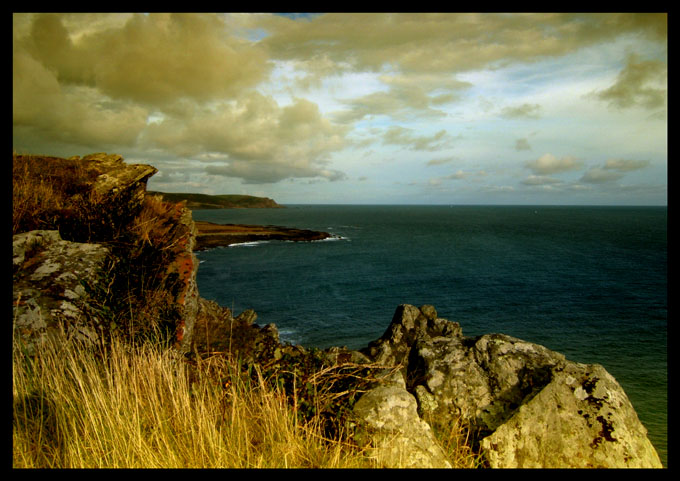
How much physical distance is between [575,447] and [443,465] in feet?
5.60

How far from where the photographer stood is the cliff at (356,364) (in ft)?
13.6

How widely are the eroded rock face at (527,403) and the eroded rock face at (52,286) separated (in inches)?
203

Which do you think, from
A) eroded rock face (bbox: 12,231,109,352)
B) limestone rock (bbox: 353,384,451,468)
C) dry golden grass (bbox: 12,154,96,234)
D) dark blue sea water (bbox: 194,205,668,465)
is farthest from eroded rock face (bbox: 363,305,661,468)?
dark blue sea water (bbox: 194,205,668,465)

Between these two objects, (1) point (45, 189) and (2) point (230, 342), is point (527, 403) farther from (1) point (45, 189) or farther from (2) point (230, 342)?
(1) point (45, 189)

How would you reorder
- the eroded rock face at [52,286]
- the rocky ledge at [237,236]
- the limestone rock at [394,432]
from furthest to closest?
the rocky ledge at [237,236]
the eroded rock face at [52,286]
the limestone rock at [394,432]

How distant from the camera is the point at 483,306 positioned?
34.1 m

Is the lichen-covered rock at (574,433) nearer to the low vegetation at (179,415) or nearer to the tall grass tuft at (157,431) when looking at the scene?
the low vegetation at (179,415)

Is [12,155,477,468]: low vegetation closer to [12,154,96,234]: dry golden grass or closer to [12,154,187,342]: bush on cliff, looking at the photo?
[12,154,187,342]: bush on cliff

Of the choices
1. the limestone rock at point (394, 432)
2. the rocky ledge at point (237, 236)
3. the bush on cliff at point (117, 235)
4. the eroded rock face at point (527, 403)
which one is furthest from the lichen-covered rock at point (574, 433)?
the rocky ledge at point (237, 236)

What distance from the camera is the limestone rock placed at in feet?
12.0

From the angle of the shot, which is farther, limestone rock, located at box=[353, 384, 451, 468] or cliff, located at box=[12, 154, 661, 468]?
cliff, located at box=[12, 154, 661, 468]

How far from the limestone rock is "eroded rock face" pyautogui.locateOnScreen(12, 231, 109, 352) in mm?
4037

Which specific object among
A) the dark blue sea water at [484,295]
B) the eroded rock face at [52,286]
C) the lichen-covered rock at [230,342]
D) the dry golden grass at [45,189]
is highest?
the dry golden grass at [45,189]
